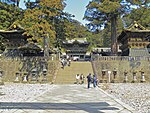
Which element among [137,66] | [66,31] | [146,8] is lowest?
[137,66]

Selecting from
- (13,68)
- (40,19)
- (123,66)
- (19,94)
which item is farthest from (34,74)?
(19,94)

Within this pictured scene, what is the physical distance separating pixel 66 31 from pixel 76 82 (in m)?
14.1

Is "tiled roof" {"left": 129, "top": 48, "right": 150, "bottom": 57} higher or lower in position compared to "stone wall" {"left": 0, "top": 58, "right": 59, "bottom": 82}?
higher

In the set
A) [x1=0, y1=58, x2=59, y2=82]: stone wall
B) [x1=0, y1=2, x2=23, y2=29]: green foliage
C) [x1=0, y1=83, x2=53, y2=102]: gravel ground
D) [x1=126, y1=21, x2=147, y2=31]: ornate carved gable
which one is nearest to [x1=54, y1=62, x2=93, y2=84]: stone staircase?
[x1=0, y1=58, x2=59, y2=82]: stone wall

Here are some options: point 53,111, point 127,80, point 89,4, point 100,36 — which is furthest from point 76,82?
point 100,36

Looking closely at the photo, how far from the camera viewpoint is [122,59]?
37.2 metres

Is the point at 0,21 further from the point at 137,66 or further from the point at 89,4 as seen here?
the point at 137,66

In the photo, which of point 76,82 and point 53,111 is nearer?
point 53,111

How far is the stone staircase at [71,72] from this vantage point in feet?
110

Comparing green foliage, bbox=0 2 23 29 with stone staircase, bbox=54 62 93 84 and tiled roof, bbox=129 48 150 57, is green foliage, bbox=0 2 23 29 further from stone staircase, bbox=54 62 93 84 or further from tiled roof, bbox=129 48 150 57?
tiled roof, bbox=129 48 150 57

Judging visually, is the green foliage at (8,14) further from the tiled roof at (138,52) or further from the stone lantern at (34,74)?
the tiled roof at (138,52)

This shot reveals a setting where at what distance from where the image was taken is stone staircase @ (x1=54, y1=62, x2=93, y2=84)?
3341 cm

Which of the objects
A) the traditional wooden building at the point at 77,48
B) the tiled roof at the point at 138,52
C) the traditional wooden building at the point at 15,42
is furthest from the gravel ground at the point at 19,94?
the traditional wooden building at the point at 77,48

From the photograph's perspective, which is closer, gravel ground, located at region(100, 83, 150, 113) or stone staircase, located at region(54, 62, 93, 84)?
gravel ground, located at region(100, 83, 150, 113)
